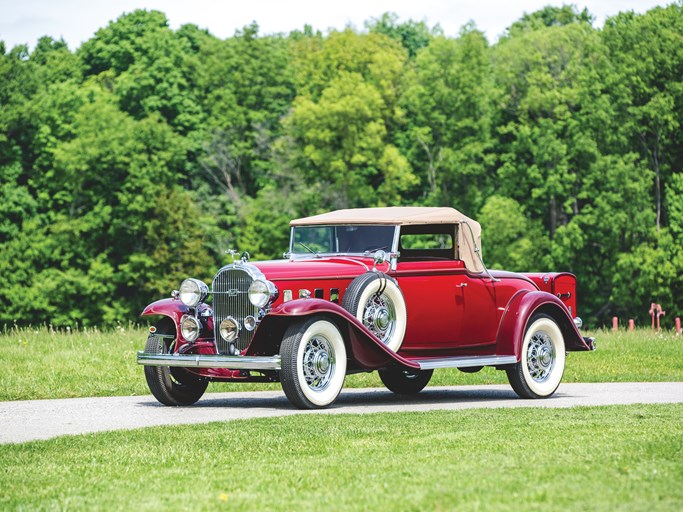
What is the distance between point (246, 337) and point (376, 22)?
63.2 metres

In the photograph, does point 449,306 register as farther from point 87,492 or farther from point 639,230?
point 639,230

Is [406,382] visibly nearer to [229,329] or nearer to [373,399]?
[373,399]

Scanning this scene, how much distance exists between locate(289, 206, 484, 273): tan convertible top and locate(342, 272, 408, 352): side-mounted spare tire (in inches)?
46.3

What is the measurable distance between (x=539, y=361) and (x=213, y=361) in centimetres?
440

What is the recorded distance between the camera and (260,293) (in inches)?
524

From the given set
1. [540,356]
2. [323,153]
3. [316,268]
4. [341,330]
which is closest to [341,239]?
[316,268]

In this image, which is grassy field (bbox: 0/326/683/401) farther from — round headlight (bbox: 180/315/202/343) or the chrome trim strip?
the chrome trim strip

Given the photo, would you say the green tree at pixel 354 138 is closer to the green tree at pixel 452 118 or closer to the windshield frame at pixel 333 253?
the green tree at pixel 452 118

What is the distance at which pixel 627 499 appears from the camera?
7129 millimetres

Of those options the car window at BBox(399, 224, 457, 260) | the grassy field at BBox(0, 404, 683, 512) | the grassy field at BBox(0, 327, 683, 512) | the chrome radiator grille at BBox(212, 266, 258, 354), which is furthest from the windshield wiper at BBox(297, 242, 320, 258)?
the grassy field at BBox(0, 404, 683, 512)

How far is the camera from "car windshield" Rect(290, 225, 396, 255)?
1465 cm

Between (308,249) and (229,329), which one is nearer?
(229,329)

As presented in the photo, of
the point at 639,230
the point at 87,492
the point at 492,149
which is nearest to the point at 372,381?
the point at 87,492

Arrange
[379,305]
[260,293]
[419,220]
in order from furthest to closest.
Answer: [419,220] < [379,305] < [260,293]
